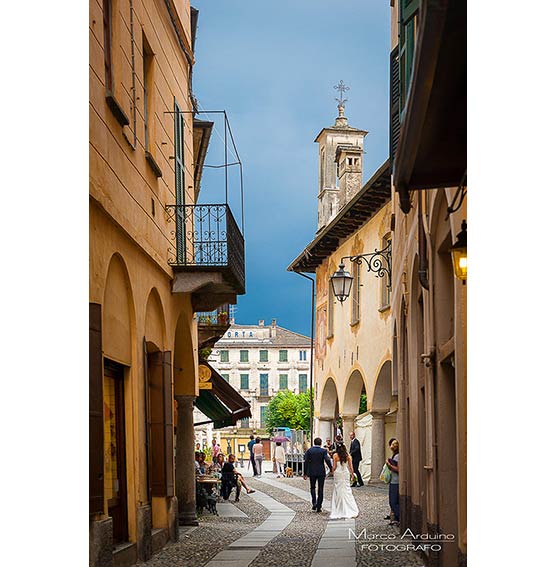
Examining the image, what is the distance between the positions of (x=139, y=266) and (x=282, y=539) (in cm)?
359

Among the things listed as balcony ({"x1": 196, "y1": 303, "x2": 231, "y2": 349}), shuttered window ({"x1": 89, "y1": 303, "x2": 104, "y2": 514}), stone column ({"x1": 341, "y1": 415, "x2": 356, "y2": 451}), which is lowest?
stone column ({"x1": 341, "y1": 415, "x2": 356, "y2": 451})

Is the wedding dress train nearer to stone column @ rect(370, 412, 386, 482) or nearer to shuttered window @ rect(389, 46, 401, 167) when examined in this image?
shuttered window @ rect(389, 46, 401, 167)

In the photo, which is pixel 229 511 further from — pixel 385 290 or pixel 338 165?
pixel 338 165

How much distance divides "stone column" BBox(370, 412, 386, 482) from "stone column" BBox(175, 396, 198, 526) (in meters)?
8.84

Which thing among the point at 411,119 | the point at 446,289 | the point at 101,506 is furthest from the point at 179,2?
the point at 411,119

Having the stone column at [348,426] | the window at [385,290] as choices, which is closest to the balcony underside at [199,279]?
the window at [385,290]

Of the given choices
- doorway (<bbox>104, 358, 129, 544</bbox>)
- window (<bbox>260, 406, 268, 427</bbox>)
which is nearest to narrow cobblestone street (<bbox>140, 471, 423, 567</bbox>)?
doorway (<bbox>104, 358, 129, 544</bbox>)

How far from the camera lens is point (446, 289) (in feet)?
28.4

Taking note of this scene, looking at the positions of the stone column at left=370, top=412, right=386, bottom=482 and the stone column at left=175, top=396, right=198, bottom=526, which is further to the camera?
the stone column at left=370, top=412, right=386, bottom=482

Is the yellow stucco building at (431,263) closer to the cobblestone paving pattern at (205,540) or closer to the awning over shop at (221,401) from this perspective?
the cobblestone paving pattern at (205,540)

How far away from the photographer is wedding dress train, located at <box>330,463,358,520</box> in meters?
14.8

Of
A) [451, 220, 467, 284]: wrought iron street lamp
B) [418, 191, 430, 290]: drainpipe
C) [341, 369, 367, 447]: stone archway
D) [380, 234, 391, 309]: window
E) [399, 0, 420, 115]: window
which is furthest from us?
[341, 369, 367, 447]: stone archway
